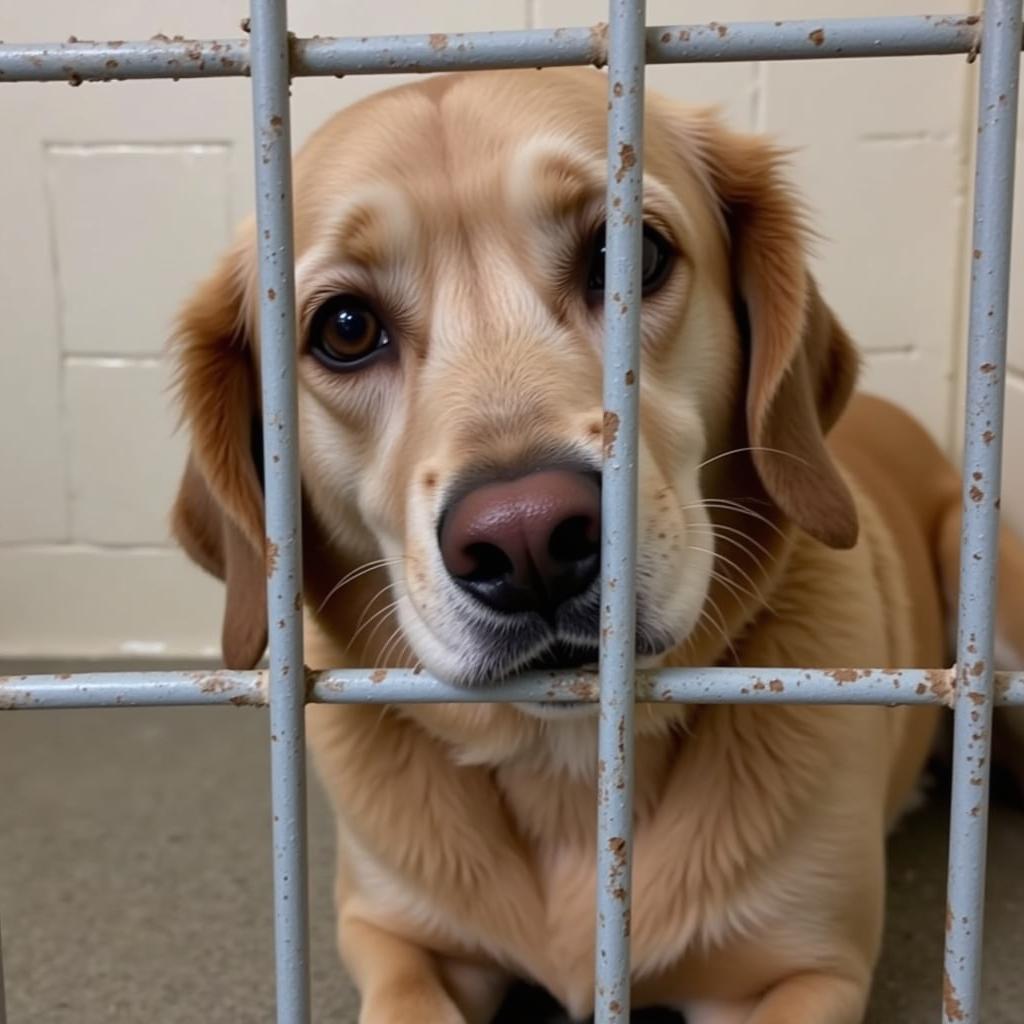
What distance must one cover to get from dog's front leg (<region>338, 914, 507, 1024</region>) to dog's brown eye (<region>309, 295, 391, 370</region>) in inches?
22.6

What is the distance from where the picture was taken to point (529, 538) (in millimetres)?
812

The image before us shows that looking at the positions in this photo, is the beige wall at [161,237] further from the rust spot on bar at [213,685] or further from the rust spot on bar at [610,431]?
the rust spot on bar at [610,431]

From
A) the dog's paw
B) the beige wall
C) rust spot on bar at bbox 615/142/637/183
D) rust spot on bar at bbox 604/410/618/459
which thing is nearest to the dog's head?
rust spot on bar at bbox 604/410/618/459

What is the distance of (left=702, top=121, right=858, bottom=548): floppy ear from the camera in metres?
1.16

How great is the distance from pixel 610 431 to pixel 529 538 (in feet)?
0.38

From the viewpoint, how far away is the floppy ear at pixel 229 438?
4.05 feet

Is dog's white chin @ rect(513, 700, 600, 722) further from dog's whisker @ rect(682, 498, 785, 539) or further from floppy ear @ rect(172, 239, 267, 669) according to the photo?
floppy ear @ rect(172, 239, 267, 669)

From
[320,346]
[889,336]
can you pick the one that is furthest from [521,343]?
[889,336]

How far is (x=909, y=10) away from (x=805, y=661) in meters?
1.36

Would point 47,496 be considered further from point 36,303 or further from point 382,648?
point 382,648

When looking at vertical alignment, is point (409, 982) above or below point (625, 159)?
below

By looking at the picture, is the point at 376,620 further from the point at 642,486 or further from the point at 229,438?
the point at 642,486

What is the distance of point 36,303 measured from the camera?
231 centimetres

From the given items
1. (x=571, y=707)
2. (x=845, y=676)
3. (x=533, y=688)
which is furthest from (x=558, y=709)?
(x=845, y=676)
